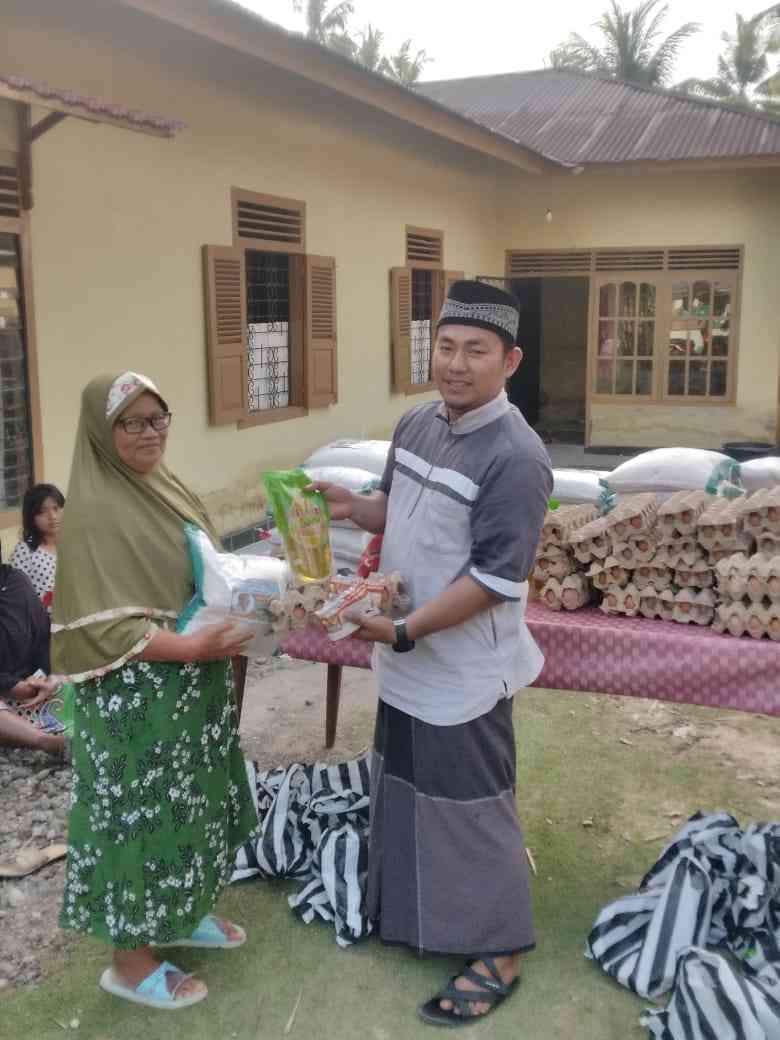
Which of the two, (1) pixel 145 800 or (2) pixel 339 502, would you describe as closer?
(1) pixel 145 800

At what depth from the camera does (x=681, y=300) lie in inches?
436

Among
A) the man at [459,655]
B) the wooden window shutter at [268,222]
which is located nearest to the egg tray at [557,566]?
the man at [459,655]

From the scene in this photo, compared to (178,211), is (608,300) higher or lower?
lower

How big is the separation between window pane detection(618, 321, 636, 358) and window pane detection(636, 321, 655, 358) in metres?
0.07

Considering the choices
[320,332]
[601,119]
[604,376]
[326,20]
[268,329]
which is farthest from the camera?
[326,20]

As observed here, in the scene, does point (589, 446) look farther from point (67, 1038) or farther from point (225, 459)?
point (67, 1038)

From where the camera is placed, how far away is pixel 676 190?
35.6ft

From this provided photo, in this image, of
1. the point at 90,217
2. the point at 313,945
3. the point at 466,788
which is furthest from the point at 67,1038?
the point at 90,217

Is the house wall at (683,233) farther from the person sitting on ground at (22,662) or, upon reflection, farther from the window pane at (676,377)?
the person sitting on ground at (22,662)

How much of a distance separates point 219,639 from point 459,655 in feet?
1.94

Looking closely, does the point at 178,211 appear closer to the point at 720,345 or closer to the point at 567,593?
the point at 567,593

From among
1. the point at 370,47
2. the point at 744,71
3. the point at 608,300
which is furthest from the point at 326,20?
the point at 608,300

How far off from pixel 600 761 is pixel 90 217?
3.51 m

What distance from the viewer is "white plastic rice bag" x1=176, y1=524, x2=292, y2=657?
222cm
